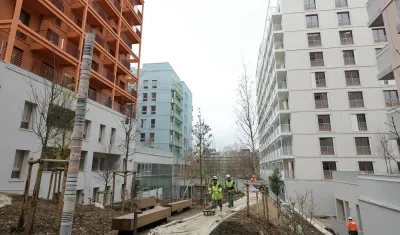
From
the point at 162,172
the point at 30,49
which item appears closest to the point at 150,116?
the point at 162,172

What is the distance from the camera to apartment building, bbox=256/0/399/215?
31.6 metres

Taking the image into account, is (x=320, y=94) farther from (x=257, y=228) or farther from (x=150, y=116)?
(x=150, y=116)

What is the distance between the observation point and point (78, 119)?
395cm

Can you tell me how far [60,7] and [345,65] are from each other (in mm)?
34767

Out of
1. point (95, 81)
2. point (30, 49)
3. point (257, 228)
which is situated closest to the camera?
point (257, 228)

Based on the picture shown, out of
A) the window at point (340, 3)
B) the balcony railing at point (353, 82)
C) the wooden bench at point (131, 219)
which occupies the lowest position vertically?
the wooden bench at point (131, 219)

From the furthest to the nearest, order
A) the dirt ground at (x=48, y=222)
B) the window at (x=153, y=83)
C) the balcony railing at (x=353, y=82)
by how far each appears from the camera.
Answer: the window at (x=153, y=83)
the balcony railing at (x=353, y=82)
the dirt ground at (x=48, y=222)

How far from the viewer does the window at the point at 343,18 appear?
36031 mm

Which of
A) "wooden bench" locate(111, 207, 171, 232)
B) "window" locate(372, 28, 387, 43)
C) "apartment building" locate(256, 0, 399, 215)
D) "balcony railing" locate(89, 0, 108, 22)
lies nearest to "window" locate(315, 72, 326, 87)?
"apartment building" locate(256, 0, 399, 215)

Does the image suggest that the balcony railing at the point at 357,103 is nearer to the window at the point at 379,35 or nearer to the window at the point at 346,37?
the window at the point at 346,37

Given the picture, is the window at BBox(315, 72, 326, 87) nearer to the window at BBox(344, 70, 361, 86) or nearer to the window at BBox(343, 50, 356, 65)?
the window at BBox(344, 70, 361, 86)

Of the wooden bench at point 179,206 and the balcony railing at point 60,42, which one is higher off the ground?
the balcony railing at point 60,42

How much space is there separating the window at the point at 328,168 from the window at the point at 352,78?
444 inches

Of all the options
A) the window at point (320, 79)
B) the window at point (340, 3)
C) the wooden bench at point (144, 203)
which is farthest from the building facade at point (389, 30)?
the window at point (340, 3)
